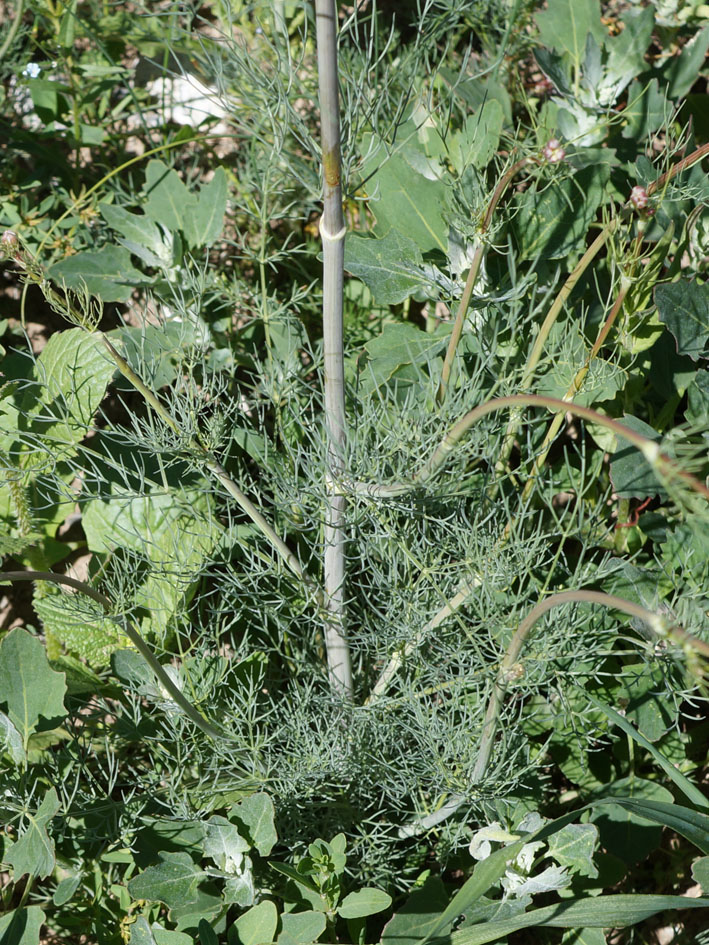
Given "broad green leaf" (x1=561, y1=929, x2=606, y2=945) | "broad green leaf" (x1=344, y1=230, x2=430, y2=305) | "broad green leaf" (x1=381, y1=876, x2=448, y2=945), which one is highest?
"broad green leaf" (x1=344, y1=230, x2=430, y2=305)

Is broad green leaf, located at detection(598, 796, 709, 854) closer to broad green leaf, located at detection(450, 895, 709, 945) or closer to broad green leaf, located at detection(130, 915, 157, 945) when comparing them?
broad green leaf, located at detection(450, 895, 709, 945)

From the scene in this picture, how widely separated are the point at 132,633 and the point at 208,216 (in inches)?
30.1

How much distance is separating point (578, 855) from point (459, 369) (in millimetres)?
604

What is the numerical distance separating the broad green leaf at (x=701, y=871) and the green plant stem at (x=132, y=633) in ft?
1.94

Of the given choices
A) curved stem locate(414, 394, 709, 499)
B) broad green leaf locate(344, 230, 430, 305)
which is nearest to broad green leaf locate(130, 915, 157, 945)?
curved stem locate(414, 394, 709, 499)

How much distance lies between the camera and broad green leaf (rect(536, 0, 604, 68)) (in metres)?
1.29

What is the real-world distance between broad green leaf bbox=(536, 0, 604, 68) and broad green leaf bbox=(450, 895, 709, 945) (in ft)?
3.89

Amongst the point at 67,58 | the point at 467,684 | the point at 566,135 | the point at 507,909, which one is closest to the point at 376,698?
the point at 467,684

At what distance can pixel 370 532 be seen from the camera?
3.64 feet

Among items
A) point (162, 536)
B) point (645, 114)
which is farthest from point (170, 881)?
point (645, 114)

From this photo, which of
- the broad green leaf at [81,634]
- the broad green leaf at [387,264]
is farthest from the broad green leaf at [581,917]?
the broad green leaf at [387,264]

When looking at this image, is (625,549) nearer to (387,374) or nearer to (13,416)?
(387,374)

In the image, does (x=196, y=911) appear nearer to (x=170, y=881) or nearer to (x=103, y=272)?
(x=170, y=881)

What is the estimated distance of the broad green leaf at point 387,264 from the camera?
3.53ft
